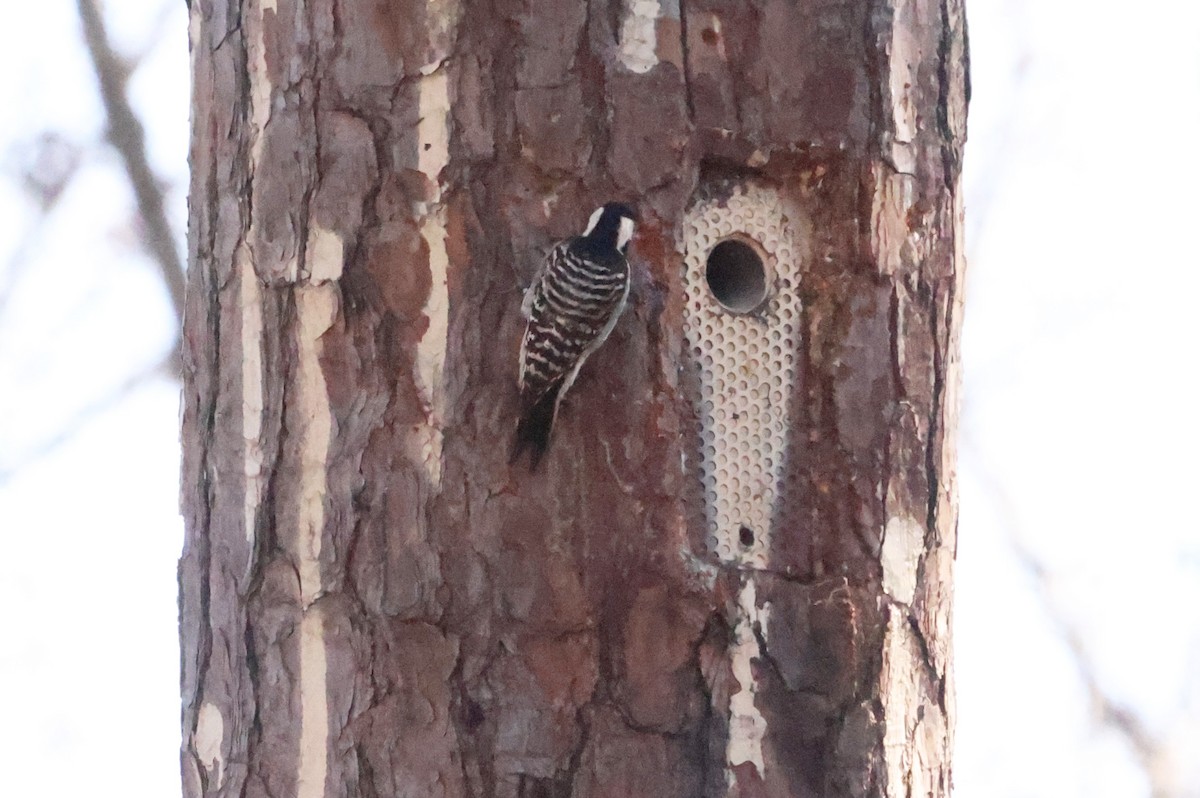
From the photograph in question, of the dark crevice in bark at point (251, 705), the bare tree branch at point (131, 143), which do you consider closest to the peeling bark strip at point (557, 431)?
the dark crevice in bark at point (251, 705)

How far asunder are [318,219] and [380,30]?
0.25 metres

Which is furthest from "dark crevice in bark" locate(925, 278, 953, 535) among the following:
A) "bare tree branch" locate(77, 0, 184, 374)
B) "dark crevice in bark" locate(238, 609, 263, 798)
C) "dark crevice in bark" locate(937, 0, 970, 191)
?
"bare tree branch" locate(77, 0, 184, 374)

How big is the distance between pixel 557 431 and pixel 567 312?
0.59ft

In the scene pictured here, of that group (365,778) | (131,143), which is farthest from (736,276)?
(131,143)

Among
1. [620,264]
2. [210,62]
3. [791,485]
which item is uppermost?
[210,62]

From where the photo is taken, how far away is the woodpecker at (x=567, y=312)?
1.42 metres

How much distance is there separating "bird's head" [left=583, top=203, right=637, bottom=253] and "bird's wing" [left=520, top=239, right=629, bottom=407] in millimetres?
35

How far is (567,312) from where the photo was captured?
152 centimetres

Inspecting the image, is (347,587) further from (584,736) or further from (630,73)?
(630,73)

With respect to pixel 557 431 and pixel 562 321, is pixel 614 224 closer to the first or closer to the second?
pixel 562 321

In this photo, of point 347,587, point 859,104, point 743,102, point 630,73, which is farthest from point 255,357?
point 859,104

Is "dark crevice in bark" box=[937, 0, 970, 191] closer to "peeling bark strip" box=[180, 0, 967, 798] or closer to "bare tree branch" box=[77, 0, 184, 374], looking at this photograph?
"peeling bark strip" box=[180, 0, 967, 798]

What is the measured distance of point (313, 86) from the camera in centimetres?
149

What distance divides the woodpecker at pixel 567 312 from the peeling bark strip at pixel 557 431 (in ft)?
0.08
